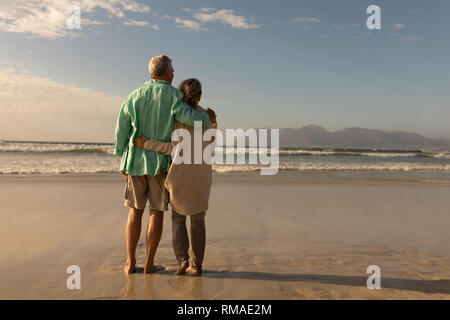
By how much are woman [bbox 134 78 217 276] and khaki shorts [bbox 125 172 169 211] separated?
91mm

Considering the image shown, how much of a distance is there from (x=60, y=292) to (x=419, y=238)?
13.1ft

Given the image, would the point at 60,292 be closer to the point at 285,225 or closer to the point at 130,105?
the point at 130,105

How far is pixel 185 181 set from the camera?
2.65 m

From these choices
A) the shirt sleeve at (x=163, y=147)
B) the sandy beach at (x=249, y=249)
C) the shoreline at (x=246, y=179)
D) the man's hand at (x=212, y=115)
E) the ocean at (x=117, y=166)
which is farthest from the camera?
the ocean at (x=117, y=166)

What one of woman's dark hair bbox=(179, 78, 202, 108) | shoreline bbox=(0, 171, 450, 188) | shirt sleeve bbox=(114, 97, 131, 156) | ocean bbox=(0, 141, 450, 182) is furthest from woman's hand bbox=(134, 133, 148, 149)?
ocean bbox=(0, 141, 450, 182)

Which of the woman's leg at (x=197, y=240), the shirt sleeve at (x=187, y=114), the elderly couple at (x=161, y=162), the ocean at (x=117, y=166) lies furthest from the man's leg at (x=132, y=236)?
the ocean at (x=117, y=166)

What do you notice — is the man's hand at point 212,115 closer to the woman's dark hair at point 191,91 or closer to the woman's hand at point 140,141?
the woman's dark hair at point 191,91

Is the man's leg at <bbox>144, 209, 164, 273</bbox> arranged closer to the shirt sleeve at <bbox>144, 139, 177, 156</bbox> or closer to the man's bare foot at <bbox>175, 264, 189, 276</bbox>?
the man's bare foot at <bbox>175, 264, 189, 276</bbox>

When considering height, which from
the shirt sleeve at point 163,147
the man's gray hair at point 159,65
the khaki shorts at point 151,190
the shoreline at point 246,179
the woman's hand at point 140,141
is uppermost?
the man's gray hair at point 159,65

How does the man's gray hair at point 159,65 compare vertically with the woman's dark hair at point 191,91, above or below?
above

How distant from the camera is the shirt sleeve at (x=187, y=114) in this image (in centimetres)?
255

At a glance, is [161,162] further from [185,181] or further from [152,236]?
[152,236]
